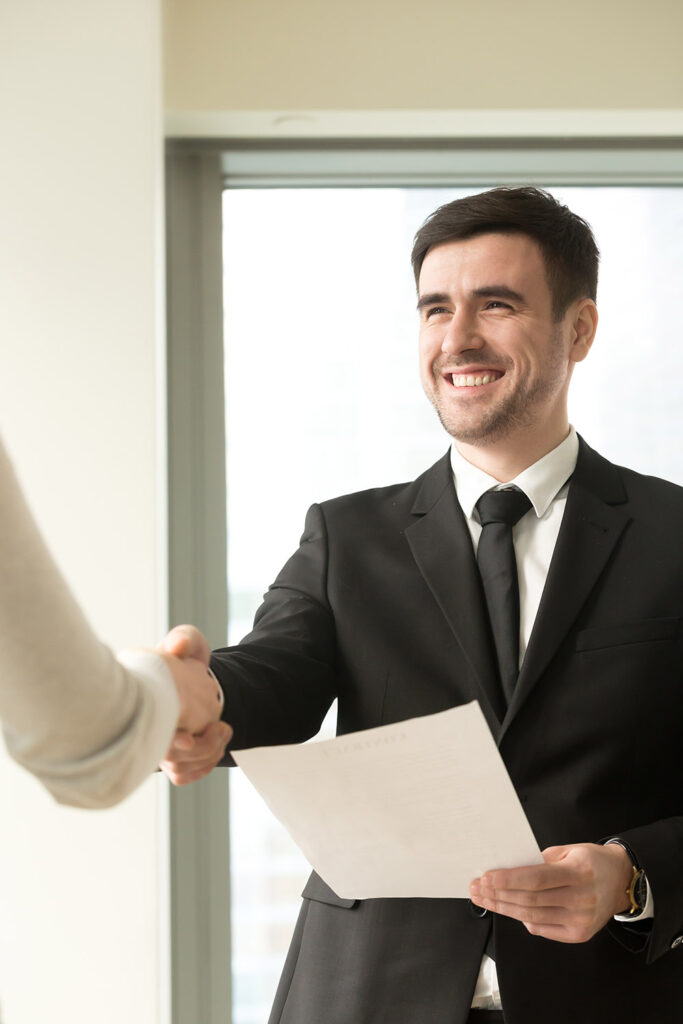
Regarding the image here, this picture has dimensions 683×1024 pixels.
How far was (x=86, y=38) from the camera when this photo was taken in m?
2.53

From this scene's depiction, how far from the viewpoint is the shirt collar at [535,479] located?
5.45 ft

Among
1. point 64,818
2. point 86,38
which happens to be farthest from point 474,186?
point 64,818

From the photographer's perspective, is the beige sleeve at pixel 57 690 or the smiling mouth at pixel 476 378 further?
the smiling mouth at pixel 476 378

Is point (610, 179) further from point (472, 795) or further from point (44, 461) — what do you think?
point (472, 795)

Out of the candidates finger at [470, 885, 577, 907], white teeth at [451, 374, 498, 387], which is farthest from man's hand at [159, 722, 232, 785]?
white teeth at [451, 374, 498, 387]

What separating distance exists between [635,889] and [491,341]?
0.84 metres

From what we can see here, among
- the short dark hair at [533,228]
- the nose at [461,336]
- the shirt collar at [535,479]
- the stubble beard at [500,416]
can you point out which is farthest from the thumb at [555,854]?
Answer: the short dark hair at [533,228]

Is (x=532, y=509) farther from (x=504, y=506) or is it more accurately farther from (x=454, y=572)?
(x=454, y=572)

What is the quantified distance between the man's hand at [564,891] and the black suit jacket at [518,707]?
0.06 metres

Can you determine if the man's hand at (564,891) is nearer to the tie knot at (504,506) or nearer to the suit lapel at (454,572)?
the suit lapel at (454,572)

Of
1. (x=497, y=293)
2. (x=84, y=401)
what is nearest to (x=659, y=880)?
(x=497, y=293)

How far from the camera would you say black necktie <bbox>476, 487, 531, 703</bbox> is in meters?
1.51

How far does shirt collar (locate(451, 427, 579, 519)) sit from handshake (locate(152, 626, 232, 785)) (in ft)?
1.83

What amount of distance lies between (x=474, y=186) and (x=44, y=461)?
1.40 m
